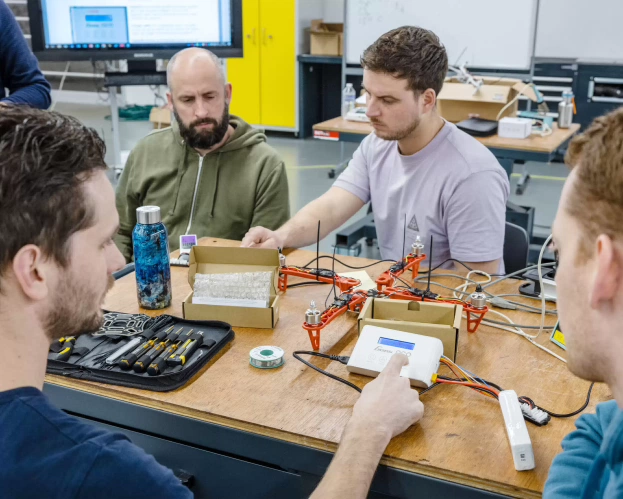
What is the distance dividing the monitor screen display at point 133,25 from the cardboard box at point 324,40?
7.93 feet

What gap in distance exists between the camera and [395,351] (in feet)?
4.18

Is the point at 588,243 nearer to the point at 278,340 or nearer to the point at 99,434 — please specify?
the point at 99,434

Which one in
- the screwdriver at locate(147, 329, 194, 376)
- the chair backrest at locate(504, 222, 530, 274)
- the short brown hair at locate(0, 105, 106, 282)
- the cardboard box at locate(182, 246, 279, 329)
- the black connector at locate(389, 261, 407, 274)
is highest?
the short brown hair at locate(0, 105, 106, 282)

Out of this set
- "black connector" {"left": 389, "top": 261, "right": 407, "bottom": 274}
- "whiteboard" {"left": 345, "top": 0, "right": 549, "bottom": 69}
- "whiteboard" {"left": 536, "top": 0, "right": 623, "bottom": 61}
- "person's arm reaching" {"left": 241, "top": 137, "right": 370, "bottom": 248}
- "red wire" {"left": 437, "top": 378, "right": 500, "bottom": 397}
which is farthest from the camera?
"whiteboard" {"left": 536, "top": 0, "right": 623, "bottom": 61}

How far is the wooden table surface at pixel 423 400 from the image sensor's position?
1036 mm

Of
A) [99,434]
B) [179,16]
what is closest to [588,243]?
[99,434]

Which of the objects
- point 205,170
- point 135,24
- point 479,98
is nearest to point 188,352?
point 205,170

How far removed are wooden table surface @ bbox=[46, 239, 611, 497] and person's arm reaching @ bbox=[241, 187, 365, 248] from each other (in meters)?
0.45

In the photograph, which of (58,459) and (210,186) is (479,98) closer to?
(210,186)

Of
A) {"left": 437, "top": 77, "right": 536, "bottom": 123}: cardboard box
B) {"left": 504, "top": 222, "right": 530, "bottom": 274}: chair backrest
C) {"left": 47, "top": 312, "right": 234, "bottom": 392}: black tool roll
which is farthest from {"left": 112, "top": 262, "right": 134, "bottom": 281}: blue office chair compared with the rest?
{"left": 437, "top": 77, "right": 536, "bottom": 123}: cardboard box

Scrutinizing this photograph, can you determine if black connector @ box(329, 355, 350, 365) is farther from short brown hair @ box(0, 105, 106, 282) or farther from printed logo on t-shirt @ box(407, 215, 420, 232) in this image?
printed logo on t-shirt @ box(407, 215, 420, 232)

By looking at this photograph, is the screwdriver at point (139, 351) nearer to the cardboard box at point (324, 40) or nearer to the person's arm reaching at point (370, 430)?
the person's arm reaching at point (370, 430)

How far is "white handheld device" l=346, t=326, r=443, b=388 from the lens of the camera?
4.02ft

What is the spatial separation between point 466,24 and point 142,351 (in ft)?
16.2
